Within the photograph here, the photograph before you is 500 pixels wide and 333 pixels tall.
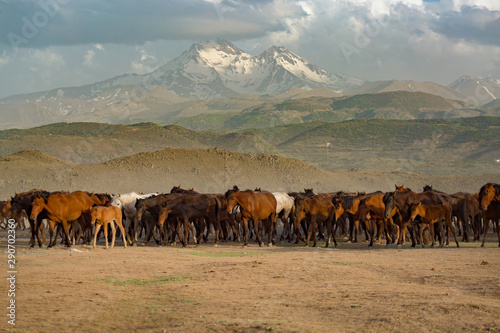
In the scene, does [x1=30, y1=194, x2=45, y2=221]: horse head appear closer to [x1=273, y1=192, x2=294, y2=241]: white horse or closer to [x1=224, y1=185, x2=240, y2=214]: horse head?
[x1=224, y1=185, x2=240, y2=214]: horse head

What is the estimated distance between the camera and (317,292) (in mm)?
13883

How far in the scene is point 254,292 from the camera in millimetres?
14156

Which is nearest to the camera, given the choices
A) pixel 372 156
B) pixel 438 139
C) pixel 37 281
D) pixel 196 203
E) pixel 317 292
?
pixel 317 292

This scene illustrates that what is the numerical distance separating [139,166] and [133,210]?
46.9 m

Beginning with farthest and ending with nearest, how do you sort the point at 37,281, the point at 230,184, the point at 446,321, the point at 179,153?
the point at 179,153 < the point at 230,184 < the point at 37,281 < the point at 446,321

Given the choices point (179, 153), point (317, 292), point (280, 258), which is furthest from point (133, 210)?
point (179, 153)

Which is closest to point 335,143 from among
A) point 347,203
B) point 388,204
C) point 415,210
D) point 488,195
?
point 347,203

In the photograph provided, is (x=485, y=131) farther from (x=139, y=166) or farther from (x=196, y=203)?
(x=196, y=203)

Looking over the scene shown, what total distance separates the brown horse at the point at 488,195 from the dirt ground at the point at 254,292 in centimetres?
238

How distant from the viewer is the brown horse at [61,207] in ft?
75.0

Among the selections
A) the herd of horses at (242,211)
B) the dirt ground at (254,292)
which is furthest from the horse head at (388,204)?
the dirt ground at (254,292)

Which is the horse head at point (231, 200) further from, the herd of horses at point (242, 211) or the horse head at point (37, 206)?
the horse head at point (37, 206)

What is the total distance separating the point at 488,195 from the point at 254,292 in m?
13.1

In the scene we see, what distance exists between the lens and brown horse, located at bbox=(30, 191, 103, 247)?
75.0ft
